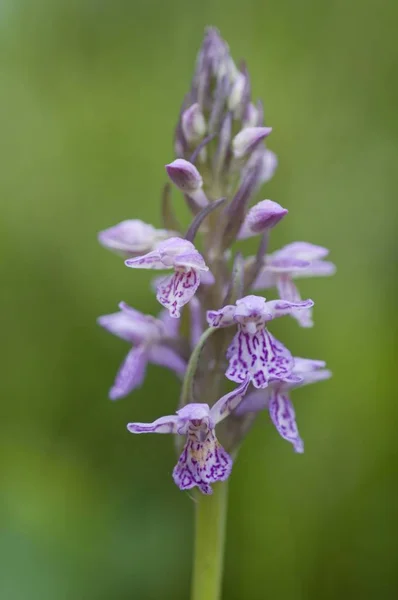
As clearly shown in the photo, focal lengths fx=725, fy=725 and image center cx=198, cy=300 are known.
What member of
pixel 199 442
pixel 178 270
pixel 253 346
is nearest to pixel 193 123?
pixel 178 270

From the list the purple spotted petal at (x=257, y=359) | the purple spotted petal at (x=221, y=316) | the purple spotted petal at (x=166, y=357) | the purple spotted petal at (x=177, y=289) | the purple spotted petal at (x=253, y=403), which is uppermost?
the purple spotted petal at (x=177, y=289)

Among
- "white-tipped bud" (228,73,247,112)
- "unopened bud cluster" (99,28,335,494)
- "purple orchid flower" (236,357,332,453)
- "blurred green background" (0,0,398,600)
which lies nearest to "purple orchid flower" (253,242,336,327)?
"unopened bud cluster" (99,28,335,494)

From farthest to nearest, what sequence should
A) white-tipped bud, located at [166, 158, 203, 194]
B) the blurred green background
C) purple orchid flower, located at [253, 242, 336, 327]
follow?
the blurred green background < purple orchid flower, located at [253, 242, 336, 327] < white-tipped bud, located at [166, 158, 203, 194]

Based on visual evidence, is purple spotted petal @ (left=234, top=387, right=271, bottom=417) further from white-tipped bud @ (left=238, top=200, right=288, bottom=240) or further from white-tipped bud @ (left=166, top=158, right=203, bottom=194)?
white-tipped bud @ (left=166, top=158, right=203, bottom=194)

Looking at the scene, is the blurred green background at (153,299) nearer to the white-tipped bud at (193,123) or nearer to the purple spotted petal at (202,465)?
the purple spotted petal at (202,465)

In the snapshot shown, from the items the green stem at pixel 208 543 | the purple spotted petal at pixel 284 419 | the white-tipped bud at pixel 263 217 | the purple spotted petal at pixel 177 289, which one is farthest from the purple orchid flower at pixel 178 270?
the green stem at pixel 208 543

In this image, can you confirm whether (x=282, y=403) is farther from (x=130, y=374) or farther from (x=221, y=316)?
(x=130, y=374)

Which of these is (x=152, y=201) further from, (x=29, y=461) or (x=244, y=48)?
(x=29, y=461)

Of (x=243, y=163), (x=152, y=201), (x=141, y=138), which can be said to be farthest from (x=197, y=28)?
(x=243, y=163)
